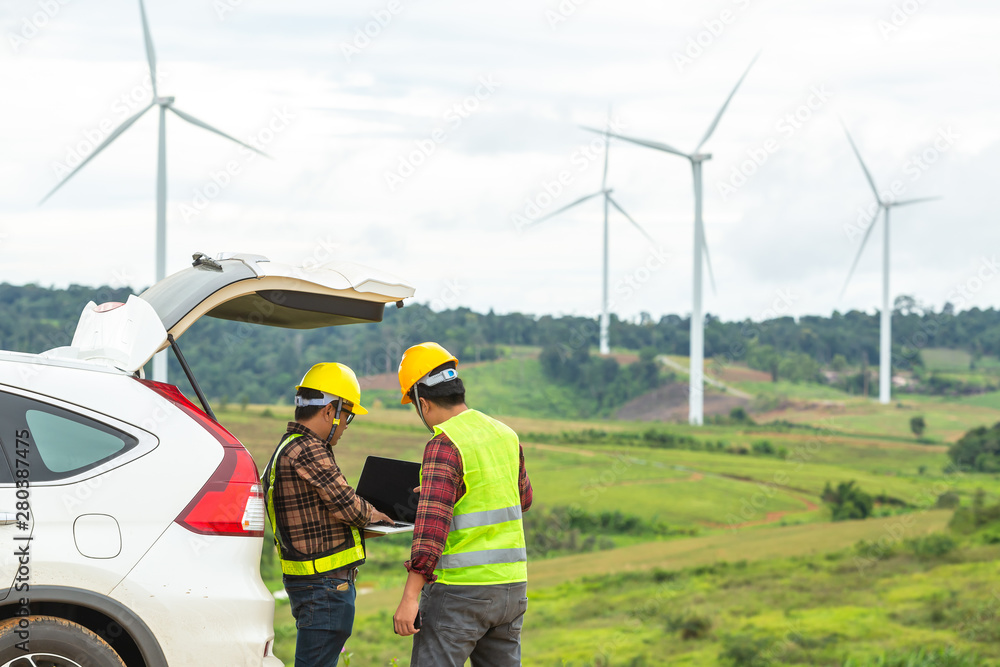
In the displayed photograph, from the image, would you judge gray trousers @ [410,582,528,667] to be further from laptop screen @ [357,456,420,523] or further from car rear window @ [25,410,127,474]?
car rear window @ [25,410,127,474]

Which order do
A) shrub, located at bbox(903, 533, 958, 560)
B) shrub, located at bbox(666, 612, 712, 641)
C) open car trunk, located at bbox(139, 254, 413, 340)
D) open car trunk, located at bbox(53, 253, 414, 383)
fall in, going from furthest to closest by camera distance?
shrub, located at bbox(903, 533, 958, 560)
shrub, located at bbox(666, 612, 712, 641)
open car trunk, located at bbox(139, 254, 413, 340)
open car trunk, located at bbox(53, 253, 414, 383)

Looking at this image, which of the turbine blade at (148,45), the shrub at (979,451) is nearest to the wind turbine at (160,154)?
the turbine blade at (148,45)

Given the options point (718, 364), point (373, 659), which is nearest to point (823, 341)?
point (718, 364)

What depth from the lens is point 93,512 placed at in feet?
12.0

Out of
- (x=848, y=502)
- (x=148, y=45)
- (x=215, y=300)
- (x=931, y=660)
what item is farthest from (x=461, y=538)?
(x=848, y=502)

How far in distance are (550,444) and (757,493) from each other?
1872 cm

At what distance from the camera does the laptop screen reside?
4590mm

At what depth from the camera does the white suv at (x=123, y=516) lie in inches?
141

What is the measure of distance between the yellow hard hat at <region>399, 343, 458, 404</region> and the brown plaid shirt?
1.57 ft

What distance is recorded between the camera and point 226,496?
12.8 ft

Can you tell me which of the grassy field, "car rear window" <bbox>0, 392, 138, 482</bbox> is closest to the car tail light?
"car rear window" <bbox>0, 392, 138, 482</bbox>

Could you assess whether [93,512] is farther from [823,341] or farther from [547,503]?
[823,341]

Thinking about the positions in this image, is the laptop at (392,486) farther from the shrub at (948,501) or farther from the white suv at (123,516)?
the shrub at (948,501)

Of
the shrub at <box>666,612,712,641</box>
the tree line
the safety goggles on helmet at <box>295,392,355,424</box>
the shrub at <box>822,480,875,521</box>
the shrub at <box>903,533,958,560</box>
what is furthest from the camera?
the tree line
